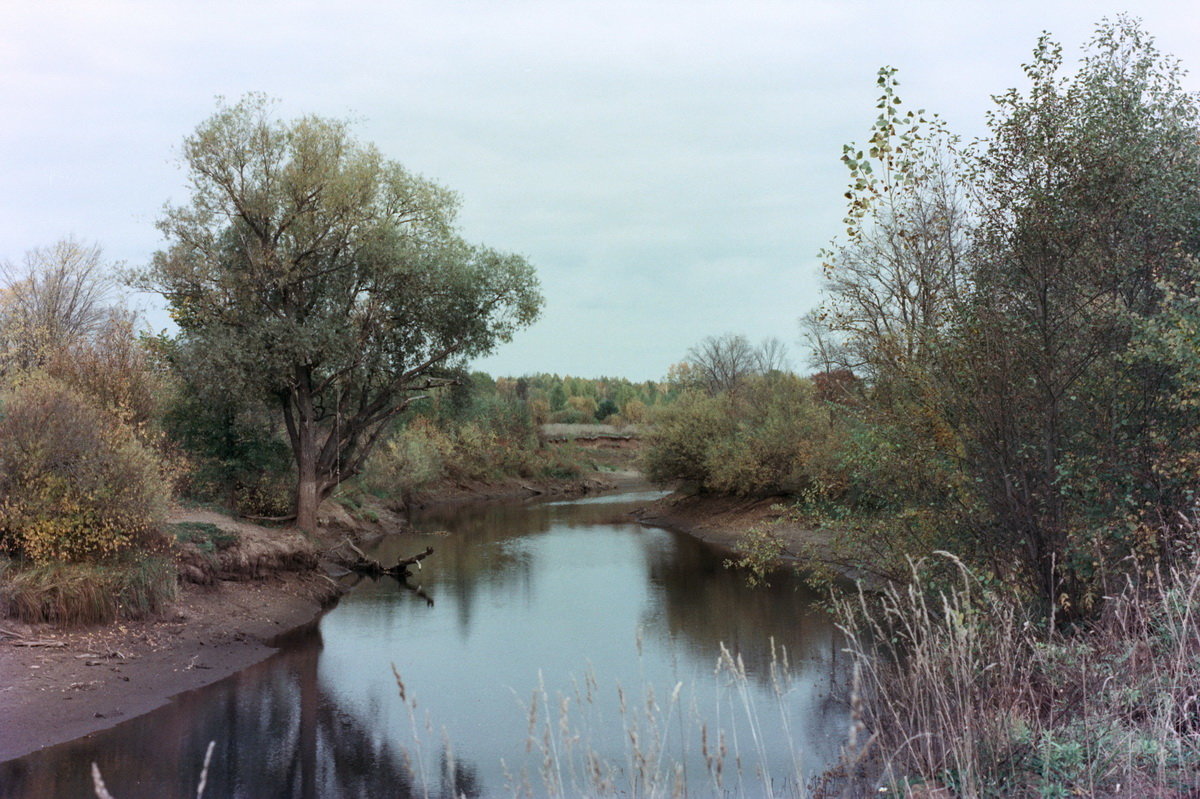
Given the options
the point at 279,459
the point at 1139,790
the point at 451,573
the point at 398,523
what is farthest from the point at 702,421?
the point at 1139,790

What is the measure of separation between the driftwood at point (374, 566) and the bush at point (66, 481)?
426 inches

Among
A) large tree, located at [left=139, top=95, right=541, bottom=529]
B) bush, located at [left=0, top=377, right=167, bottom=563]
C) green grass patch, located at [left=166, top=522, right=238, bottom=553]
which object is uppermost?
large tree, located at [left=139, top=95, right=541, bottom=529]

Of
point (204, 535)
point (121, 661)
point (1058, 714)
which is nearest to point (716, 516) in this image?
point (204, 535)

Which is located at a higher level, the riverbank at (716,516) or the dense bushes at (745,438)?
the dense bushes at (745,438)

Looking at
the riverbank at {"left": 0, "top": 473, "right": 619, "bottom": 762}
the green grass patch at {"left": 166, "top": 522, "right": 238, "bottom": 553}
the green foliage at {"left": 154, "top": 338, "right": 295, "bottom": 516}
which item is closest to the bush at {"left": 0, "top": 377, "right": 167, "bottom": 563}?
the riverbank at {"left": 0, "top": 473, "right": 619, "bottom": 762}

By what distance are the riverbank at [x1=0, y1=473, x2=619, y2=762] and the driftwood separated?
290 centimetres

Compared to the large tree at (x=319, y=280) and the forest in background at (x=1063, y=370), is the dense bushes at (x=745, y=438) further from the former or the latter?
the forest in background at (x=1063, y=370)

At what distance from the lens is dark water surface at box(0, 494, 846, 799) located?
8109 millimetres

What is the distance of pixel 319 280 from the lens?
26.2 meters

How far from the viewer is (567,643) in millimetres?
18672

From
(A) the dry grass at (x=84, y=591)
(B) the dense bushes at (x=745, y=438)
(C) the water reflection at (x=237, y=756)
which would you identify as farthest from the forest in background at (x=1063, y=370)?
(B) the dense bushes at (x=745, y=438)

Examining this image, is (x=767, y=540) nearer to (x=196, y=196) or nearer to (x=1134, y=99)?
(x=1134, y=99)

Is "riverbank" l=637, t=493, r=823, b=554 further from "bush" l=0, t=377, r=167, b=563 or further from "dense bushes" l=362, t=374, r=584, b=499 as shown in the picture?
"bush" l=0, t=377, r=167, b=563

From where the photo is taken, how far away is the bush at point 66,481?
50.4ft
